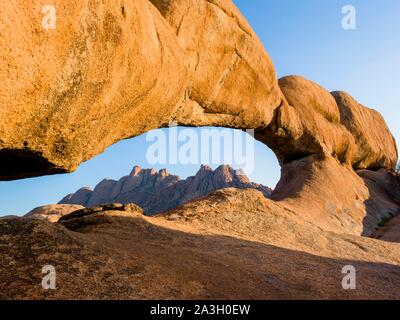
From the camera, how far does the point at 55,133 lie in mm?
8414

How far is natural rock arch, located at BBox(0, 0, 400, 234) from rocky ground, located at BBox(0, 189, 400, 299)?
214cm

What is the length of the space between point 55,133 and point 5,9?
10.5 feet

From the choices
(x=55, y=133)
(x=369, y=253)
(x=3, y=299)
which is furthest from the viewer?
(x=369, y=253)

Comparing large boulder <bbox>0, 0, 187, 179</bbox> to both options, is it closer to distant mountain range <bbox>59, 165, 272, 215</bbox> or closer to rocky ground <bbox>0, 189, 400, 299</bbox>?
rocky ground <bbox>0, 189, 400, 299</bbox>

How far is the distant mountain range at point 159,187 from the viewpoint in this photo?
263 ft

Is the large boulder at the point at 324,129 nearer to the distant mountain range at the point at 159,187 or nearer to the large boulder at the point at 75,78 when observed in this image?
the large boulder at the point at 75,78

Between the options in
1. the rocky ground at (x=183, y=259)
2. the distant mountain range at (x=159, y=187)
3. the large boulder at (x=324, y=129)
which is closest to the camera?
the rocky ground at (x=183, y=259)

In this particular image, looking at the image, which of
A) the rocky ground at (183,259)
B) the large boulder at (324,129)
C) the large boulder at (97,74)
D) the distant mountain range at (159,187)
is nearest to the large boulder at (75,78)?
the large boulder at (97,74)

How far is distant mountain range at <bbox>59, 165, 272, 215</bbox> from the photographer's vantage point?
80.3m

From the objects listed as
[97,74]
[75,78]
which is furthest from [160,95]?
[75,78]

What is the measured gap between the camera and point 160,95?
12125 mm

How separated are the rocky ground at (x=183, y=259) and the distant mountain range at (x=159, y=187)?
55194mm
